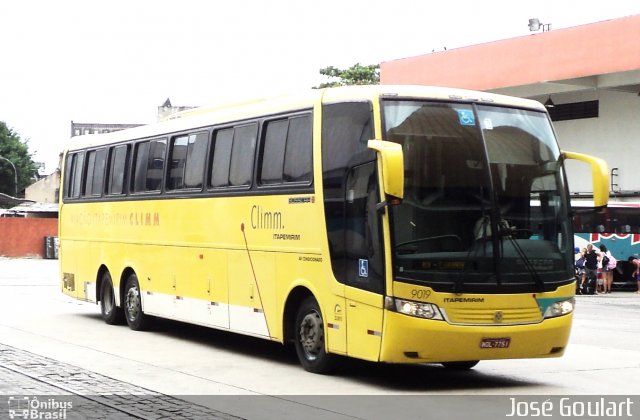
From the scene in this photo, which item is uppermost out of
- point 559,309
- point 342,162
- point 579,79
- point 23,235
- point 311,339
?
point 579,79

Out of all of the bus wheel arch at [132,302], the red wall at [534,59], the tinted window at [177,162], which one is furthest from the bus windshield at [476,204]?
the red wall at [534,59]

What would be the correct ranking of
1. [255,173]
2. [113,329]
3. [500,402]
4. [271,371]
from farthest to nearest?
[113,329]
[255,173]
[271,371]
[500,402]

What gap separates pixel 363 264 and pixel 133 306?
304 inches

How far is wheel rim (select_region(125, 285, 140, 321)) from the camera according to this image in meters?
18.3

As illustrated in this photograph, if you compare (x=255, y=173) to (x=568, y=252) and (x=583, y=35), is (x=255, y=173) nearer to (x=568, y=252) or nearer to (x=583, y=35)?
(x=568, y=252)

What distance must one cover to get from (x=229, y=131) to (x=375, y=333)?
4.88 meters

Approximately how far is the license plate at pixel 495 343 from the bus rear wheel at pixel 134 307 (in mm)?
8183

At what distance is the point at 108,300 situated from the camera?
19562 millimetres

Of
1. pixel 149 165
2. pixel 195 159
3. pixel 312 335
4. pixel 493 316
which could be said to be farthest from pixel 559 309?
pixel 149 165

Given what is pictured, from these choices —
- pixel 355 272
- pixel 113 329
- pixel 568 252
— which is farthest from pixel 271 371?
pixel 113 329

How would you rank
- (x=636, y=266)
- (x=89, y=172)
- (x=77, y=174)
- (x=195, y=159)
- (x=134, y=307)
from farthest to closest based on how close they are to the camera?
(x=636, y=266), (x=77, y=174), (x=89, y=172), (x=134, y=307), (x=195, y=159)

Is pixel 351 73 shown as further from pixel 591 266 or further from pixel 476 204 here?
pixel 476 204

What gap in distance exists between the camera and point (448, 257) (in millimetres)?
11266

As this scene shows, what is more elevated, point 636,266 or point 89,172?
point 89,172
